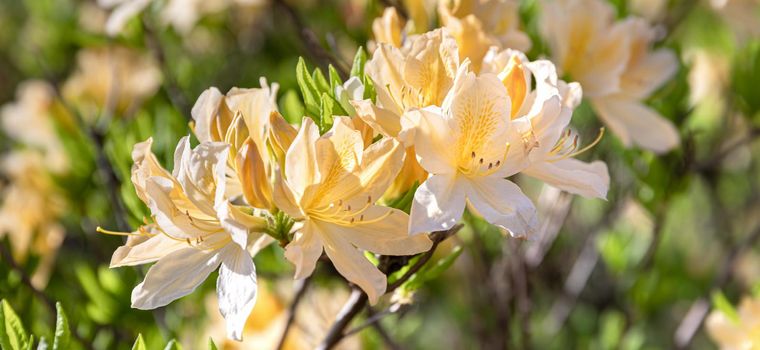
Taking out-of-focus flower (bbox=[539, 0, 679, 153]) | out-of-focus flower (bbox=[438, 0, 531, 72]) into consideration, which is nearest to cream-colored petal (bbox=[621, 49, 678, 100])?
out-of-focus flower (bbox=[539, 0, 679, 153])

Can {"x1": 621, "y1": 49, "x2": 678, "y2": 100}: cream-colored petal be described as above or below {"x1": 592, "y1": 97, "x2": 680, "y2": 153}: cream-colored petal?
above

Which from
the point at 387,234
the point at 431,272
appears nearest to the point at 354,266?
the point at 387,234

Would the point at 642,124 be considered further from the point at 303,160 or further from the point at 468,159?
the point at 303,160

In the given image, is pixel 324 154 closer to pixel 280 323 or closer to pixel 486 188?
pixel 486 188

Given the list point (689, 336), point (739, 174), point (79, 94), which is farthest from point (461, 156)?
point (739, 174)

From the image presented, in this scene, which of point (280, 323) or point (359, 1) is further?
point (359, 1)

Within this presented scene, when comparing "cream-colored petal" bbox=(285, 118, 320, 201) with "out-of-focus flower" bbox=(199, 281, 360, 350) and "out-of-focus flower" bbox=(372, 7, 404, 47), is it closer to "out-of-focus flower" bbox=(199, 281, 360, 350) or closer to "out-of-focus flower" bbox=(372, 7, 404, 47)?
"out-of-focus flower" bbox=(372, 7, 404, 47)

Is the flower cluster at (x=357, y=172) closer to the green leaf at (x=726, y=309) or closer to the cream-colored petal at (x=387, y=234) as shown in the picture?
the cream-colored petal at (x=387, y=234)
